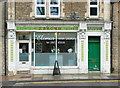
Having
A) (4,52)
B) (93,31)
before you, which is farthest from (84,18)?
(4,52)

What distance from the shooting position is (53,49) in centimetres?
1155

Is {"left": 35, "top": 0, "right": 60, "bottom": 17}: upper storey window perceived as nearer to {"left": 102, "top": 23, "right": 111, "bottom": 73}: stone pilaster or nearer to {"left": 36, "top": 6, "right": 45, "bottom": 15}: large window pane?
{"left": 36, "top": 6, "right": 45, "bottom": 15}: large window pane

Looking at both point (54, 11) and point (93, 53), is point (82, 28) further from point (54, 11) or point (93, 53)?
point (54, 11)

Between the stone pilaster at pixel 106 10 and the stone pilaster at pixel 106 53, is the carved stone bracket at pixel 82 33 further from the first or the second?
the stone pilaster at pixel 106 10

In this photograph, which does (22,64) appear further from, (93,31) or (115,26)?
(115,26)

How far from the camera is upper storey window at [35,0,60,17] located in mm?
11391

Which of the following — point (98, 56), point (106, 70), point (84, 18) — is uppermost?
point (84, 18)

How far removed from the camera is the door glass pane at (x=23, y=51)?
38.1 ft

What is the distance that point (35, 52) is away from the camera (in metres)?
11.4

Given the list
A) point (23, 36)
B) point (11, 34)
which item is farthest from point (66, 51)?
point (11, 34)

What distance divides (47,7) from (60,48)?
9.80 ft

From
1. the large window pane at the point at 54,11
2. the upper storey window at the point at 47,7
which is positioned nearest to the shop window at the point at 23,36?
the upper storey window at the point at 47,7

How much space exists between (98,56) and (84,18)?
2.86 meters

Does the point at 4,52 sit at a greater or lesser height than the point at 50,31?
lesser
